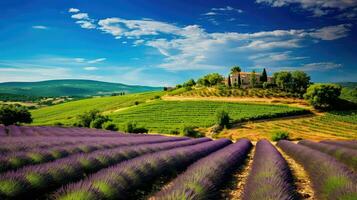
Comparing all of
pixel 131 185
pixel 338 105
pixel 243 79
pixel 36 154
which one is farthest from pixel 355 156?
pixel 243 79

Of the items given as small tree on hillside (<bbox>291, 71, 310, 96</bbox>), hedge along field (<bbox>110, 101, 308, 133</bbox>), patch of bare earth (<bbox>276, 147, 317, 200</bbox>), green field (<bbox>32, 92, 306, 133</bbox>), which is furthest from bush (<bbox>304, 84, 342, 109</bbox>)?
patch of bare earth (<bbox>276, 147, 317, 200</bbox>)

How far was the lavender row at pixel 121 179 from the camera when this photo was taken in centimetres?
416

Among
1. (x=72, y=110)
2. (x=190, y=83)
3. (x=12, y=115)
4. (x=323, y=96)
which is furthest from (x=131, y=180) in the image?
(x=190, y=83)

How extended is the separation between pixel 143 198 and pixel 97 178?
1.00m

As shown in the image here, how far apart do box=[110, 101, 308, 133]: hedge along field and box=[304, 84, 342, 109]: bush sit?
6541 millimetres

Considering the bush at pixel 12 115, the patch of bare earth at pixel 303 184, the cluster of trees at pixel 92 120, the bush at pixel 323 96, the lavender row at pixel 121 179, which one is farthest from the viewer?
the bush at pixel 323 96

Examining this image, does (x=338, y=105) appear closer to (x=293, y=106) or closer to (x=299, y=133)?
(x=293, y=106)

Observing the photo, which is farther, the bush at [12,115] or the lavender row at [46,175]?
the bush at [12,115]

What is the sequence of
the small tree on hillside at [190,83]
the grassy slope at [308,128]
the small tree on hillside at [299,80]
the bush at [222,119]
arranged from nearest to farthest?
the grassy slope at [308,128] < the bush at [222,119] < the small tree on hillside at [299,80] < the small tree on hillside at [190,83]

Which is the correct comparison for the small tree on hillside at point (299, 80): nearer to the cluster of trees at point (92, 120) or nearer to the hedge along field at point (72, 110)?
the hedge along field at point (72, 110)

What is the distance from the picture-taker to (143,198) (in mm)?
5574

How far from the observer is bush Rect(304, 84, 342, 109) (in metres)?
69.2

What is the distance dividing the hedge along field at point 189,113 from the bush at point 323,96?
6.54 metres

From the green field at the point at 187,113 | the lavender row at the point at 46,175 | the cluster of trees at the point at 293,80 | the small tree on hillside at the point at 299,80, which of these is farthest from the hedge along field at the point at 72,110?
the lavender row at the point at 46,175
